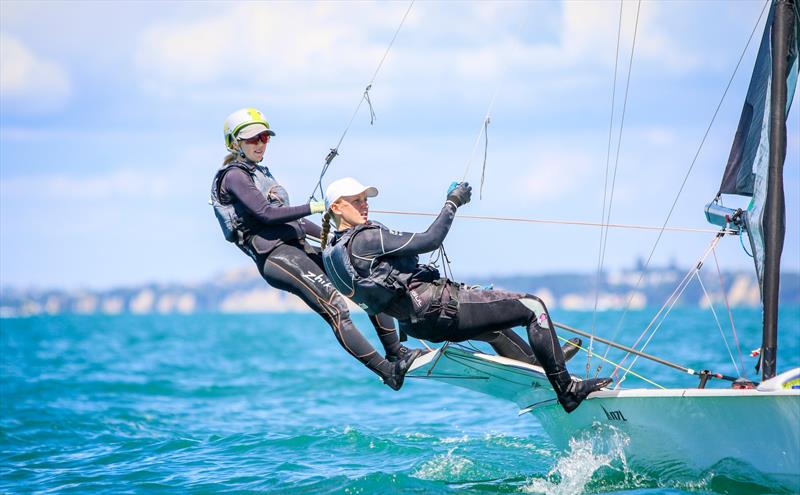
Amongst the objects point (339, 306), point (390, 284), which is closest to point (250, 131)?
point (339, 306)

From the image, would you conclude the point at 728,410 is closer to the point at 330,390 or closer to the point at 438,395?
the point at 438,395

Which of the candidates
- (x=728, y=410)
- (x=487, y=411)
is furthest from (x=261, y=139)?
(x=487, y=411)

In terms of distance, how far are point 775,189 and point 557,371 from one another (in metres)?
1.96

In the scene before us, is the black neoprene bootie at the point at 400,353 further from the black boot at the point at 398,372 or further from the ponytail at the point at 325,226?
the ponytail at the point at 325,226

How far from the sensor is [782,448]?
6.18 meters

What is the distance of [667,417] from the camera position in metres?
6.75

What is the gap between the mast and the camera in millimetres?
6629

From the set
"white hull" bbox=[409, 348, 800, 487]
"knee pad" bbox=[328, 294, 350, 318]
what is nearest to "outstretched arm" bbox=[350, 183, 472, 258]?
"knee pad" bbox=[328, 294, 350, 318]

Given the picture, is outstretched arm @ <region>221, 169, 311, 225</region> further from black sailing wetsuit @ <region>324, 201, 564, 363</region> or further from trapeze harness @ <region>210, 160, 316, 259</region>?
black sailing wetsuit @ <region>324, 201, 564, 363</region>

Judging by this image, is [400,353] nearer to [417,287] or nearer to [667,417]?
[417,287]

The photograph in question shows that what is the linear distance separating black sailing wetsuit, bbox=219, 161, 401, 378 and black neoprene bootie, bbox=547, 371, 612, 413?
1198 millimetres

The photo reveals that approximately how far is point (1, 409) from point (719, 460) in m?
12.7

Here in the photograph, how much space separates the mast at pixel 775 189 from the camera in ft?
21.7

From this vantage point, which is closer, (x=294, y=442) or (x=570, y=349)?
(x=570, y=349)
